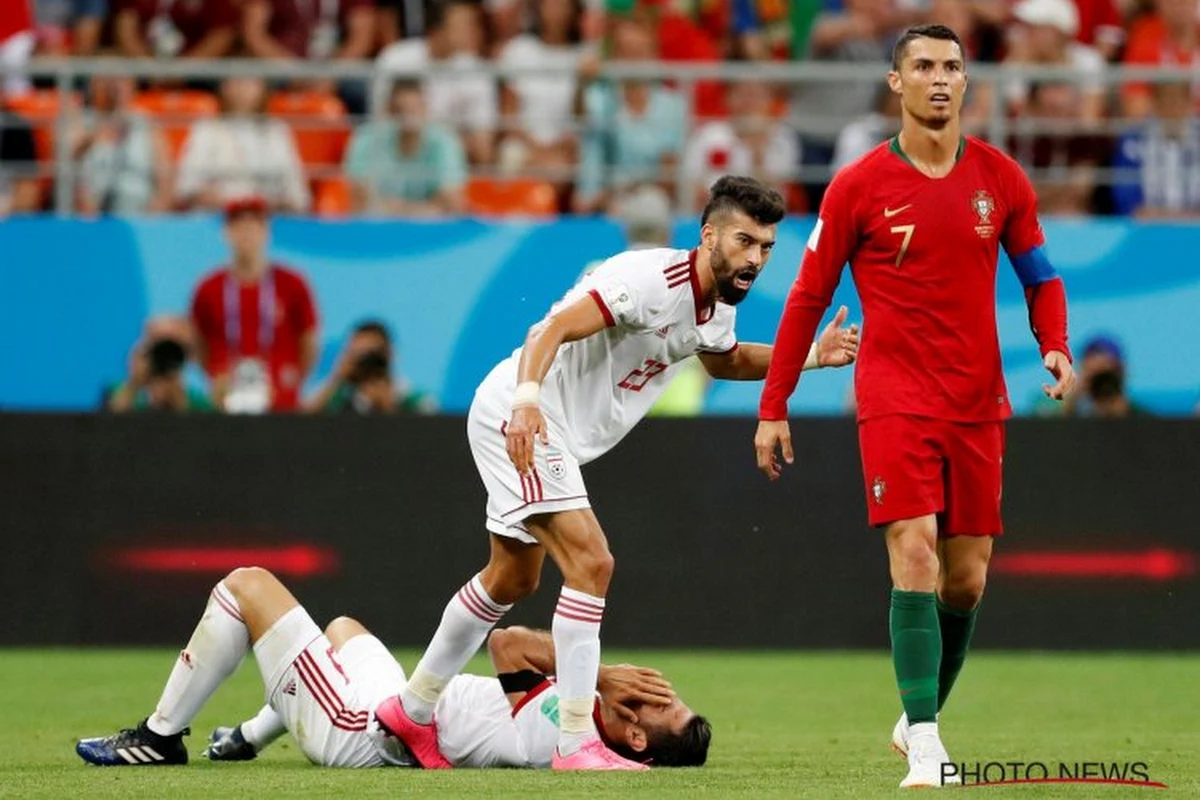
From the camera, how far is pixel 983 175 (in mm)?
8141

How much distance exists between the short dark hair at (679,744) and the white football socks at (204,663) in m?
1.51

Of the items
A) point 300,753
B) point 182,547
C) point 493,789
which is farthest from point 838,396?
point 493,789

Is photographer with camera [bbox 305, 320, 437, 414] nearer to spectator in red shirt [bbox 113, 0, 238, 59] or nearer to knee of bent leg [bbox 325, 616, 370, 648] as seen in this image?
spectator in red shirt [bbox 113, 0, 238, 59]

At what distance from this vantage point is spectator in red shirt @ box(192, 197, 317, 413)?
607 inches

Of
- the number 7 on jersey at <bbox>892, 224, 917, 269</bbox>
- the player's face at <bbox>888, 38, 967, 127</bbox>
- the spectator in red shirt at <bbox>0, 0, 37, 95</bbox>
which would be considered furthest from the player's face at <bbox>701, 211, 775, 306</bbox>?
the spectator in red shirt at <bbox>0, 0, 37, 95</bbox>

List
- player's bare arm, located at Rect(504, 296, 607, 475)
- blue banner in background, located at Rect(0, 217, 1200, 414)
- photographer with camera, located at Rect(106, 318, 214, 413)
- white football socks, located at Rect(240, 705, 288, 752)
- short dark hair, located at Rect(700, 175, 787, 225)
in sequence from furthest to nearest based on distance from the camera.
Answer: blue banner in background, located at Rect(0, 217, 1200, 414)
photographer with camera, located at Rect(106, 318, 214, 413)
white football socks, located at Rect(240, 705, 288, 752)
short dark hair, located at Rect(700, 175, 787, 225)
player's bare arm, located at Rect(504, 296, 607, 475)

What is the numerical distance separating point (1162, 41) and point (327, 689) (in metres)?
10.8

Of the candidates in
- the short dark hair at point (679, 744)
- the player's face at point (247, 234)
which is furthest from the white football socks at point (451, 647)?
→ the player's face at point (247, 234)

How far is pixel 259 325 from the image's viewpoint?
1551cm

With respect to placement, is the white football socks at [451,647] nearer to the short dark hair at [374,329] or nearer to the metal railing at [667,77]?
the short dark hair at [374,329]

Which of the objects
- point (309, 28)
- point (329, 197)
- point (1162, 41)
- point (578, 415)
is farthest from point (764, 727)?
point (309, 28)

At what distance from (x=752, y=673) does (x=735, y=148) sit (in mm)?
4390

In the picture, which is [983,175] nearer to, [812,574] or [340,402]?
[812,574]

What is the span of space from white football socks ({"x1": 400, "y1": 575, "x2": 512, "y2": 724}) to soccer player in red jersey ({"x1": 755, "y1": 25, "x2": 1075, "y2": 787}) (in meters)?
1.28
